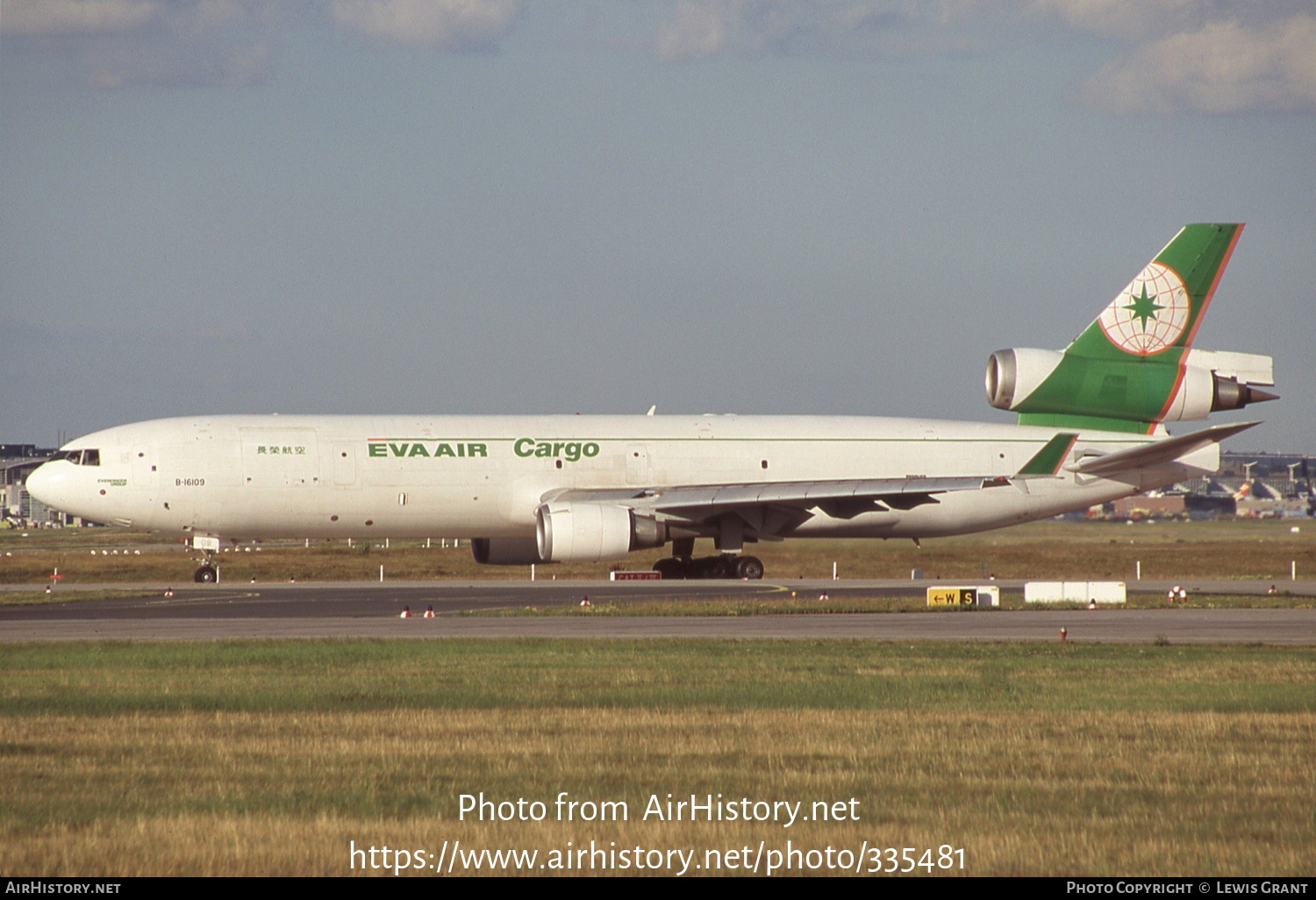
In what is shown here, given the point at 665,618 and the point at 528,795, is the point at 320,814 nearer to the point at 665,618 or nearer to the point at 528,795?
the point at 528,795

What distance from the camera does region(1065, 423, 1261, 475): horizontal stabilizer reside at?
37281 millimetres

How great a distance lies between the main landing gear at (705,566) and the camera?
1535 inches

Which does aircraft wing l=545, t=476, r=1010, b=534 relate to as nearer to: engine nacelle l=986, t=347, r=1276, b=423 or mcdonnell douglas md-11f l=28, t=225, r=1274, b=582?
mcdonnell douglas md-11f l=28, t=225, r=1274, b=582

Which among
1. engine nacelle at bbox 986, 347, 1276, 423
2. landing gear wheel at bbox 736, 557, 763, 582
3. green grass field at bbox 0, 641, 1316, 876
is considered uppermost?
engine nacelle at bbox 986, 347, 1276, 423

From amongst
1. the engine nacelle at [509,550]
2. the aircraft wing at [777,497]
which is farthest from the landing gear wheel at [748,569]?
the engine nacelle at [509,550]

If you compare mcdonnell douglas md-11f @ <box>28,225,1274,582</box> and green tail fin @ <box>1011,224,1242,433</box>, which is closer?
mcdonnell douglas md-11f @ <box>28,225,1274,582</box>

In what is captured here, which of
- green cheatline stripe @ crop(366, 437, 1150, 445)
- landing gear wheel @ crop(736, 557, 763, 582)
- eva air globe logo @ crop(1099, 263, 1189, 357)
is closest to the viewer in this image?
landing gear wheel @ crop(736, 557, 763, 582)

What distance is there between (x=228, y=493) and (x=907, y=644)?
2230cm

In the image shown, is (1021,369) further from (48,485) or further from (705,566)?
(48,485)

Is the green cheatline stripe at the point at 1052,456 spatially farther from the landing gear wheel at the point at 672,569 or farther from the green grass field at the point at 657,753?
the green grass field at the point at 657,753

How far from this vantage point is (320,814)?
9.15 meters

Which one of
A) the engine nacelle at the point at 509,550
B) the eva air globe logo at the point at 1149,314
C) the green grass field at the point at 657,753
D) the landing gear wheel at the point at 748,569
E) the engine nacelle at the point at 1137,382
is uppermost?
the eva air globe logo at the point at 1149,314

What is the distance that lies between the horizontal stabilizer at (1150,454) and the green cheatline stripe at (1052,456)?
241 centimetres

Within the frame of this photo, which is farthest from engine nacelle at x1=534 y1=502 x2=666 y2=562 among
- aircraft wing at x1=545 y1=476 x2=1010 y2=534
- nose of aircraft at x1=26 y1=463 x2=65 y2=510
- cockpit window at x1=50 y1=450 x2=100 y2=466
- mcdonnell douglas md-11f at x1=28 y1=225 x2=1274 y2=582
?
nose of aircraft at x1=26 y1=463 x2=65 y2=510
